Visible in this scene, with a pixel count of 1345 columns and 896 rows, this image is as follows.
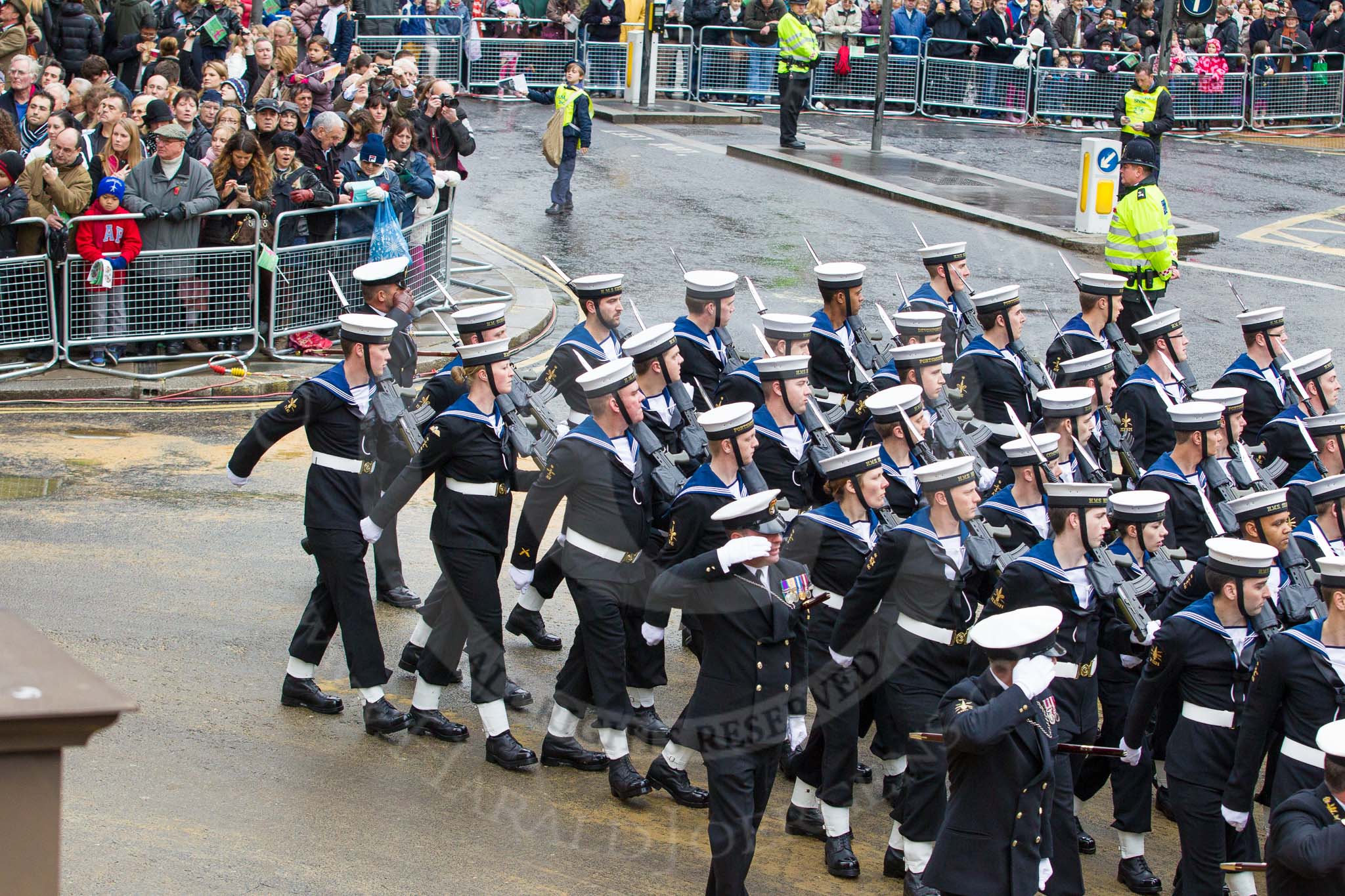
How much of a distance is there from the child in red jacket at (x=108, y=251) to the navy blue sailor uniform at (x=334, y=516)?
5012 mm

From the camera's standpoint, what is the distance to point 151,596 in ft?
29.5

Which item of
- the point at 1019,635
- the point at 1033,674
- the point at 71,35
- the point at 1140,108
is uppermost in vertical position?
the point at 71,35

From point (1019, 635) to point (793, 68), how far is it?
1797 cm

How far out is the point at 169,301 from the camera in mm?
12891

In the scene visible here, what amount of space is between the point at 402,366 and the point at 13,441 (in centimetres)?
339

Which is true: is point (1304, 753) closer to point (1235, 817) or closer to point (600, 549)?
point (1235, 817)

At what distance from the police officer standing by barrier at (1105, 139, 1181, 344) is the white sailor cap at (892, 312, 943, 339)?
3607mm

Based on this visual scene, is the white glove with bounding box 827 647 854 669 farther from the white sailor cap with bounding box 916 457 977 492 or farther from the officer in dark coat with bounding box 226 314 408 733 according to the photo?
the officer in dark coat with bounding box 226 314 408 733

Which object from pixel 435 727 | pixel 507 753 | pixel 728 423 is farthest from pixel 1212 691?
pixel 435 727

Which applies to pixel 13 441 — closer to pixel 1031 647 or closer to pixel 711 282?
pixel 711 282

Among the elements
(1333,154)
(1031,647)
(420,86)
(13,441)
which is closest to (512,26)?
(420,86)

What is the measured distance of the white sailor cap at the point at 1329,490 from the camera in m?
8.04

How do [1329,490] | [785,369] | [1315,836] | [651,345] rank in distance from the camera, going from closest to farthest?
1. [1315,836]
2. [1329,490]
3. [785,369]
4. [651,345]

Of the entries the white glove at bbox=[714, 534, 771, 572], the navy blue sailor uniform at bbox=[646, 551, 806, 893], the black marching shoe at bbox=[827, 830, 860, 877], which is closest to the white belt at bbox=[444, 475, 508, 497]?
the navy blue sailor uniform at bbox=[646, 551, 806, 893]
